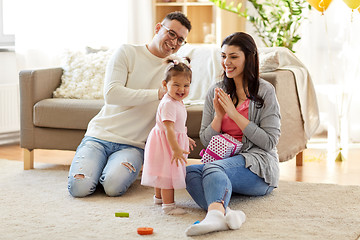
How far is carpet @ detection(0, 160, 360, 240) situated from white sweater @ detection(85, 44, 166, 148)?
0.28 metres

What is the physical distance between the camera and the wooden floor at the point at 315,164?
11.1 feet

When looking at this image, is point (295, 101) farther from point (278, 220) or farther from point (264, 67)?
point (278, 220)

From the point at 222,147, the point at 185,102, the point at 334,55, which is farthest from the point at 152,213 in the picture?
the point at 334,55

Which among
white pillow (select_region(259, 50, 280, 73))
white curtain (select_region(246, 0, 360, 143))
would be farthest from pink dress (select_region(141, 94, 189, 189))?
white curtain (select_region(246, 0, 360, 143))

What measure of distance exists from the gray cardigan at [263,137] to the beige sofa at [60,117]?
22.8 inches

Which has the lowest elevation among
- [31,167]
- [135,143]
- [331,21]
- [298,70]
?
[31,167]

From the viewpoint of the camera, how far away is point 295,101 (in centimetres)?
346

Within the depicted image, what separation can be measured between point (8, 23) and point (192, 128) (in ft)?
7.57

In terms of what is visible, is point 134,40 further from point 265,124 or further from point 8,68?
point 265,124

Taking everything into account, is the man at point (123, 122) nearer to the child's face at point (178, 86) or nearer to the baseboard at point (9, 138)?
the child's face at point (178, 86)

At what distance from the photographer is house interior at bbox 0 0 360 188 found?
15.0ft

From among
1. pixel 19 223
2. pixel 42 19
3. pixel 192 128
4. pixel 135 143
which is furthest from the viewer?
pixel 42 19

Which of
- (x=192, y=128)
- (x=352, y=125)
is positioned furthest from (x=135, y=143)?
(x=352, y=125)

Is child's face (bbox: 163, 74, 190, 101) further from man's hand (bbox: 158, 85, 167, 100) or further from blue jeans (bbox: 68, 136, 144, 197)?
blue jeans (bbox: 68, 136, 144, 197)
